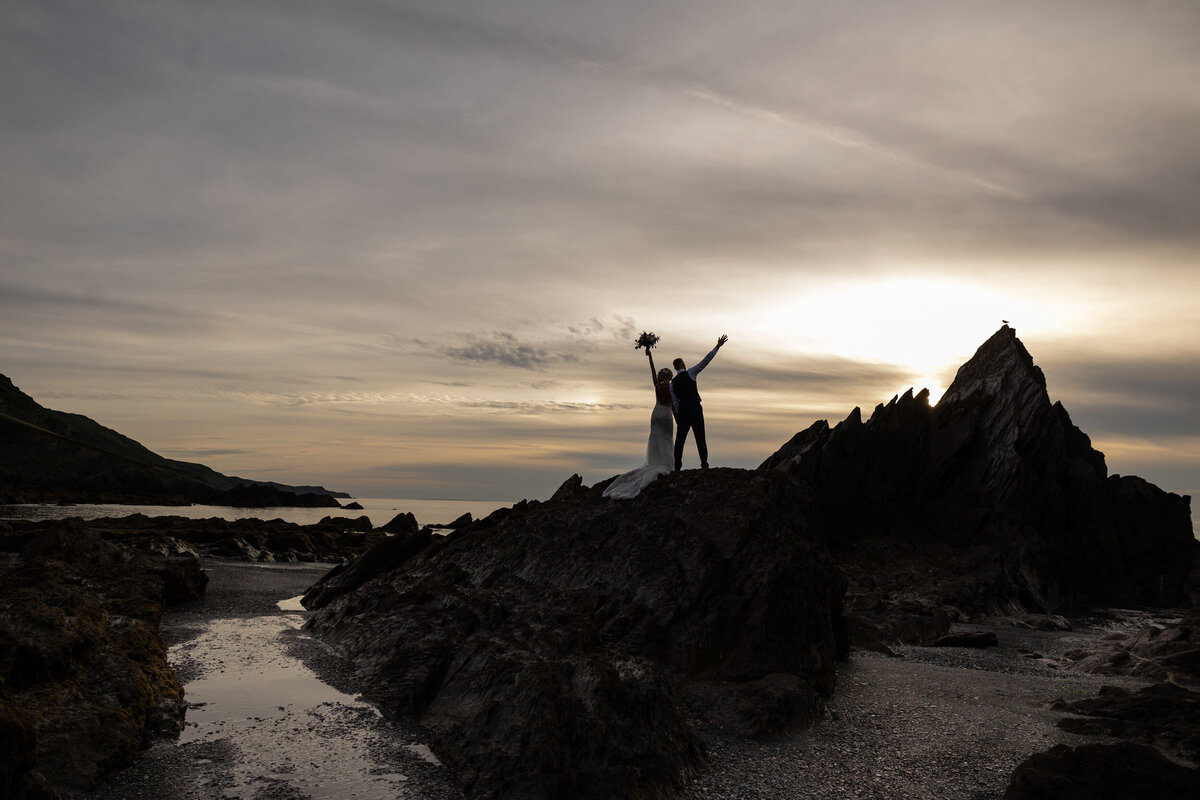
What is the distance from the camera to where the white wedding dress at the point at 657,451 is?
24781mm

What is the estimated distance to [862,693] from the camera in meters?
19.5

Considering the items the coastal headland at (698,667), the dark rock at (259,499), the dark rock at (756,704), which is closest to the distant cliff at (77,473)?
the dark rock at (259,499)

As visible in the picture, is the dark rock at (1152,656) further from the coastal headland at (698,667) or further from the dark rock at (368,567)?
the dark rock at (368,567)

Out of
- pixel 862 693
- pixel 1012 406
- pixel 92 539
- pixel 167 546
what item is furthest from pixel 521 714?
pixel 1012 406

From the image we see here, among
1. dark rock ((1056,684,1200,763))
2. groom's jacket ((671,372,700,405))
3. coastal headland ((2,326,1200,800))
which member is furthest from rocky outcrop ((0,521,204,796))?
dark rock ((1056,684,1200,763))

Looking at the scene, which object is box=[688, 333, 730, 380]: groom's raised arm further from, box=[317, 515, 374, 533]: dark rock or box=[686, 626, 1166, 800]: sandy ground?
box=[317, 515, 374, 533]: dark rock

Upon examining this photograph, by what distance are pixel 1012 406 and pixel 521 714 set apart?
58658mm

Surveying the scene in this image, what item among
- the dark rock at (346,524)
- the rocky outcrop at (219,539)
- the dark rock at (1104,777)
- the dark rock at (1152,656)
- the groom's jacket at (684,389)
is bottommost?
the dark rock at (346,524)

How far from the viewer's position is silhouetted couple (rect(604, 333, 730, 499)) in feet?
80.1

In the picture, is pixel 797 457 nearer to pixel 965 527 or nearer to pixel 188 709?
pixel 965 527

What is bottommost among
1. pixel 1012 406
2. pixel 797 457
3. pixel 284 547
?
pixel 284 547

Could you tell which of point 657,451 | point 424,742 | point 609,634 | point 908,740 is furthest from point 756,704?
point 657,451

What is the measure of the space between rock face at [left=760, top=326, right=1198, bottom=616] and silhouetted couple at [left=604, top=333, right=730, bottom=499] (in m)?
31.4

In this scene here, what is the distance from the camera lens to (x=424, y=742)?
14672 millimetres
